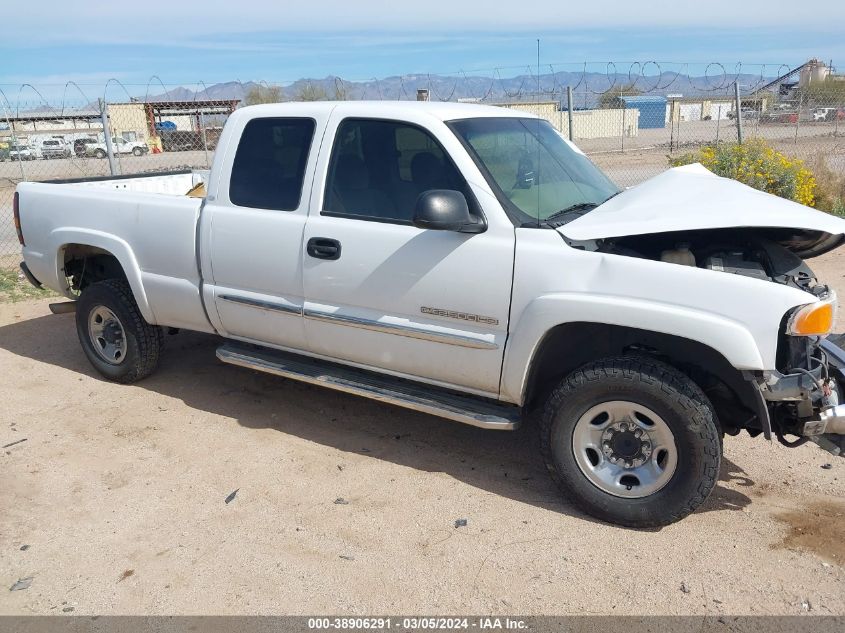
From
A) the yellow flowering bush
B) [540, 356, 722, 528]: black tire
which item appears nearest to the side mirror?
[540, 356, 722, 528]: black tire

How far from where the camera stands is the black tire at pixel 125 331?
5445mm

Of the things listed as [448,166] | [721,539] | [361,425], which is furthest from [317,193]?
[721,539]

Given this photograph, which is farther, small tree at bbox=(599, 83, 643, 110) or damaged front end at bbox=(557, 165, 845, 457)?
small tree at bbox=(599, 83, 643, 110)

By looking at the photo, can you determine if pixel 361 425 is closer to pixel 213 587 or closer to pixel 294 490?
pixel 294 490

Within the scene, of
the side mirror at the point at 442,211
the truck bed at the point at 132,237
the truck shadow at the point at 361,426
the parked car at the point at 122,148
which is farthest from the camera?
the parked car at the point at 122,148

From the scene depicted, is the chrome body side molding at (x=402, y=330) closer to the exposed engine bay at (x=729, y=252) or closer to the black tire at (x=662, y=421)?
the black tire at (x=662, y=421)

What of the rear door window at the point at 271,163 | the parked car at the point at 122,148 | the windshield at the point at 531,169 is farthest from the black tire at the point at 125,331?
the parked car at the point at 122,148

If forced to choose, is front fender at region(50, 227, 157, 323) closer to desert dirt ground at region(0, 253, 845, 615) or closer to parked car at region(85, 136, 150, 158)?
desert dirt ground at region(0, 253, 845, 615)

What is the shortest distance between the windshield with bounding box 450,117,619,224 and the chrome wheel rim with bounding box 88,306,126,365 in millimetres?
3106

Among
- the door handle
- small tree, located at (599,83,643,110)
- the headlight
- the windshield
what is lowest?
the headlight

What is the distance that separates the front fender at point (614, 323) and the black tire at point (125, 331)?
2.93 m

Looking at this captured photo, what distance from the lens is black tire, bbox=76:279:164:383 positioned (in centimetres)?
545

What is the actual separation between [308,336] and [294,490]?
93 centimetres

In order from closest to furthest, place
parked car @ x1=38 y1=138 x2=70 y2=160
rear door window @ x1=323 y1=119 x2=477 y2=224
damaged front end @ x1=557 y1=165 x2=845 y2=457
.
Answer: damaged front end @ x1=557 y1=165 x2=845 y2=457
rear door window @ x1=323 y1=119 x2=477 y2=224
parked car @ x1=38 y1=138 x2=70 y2=160
